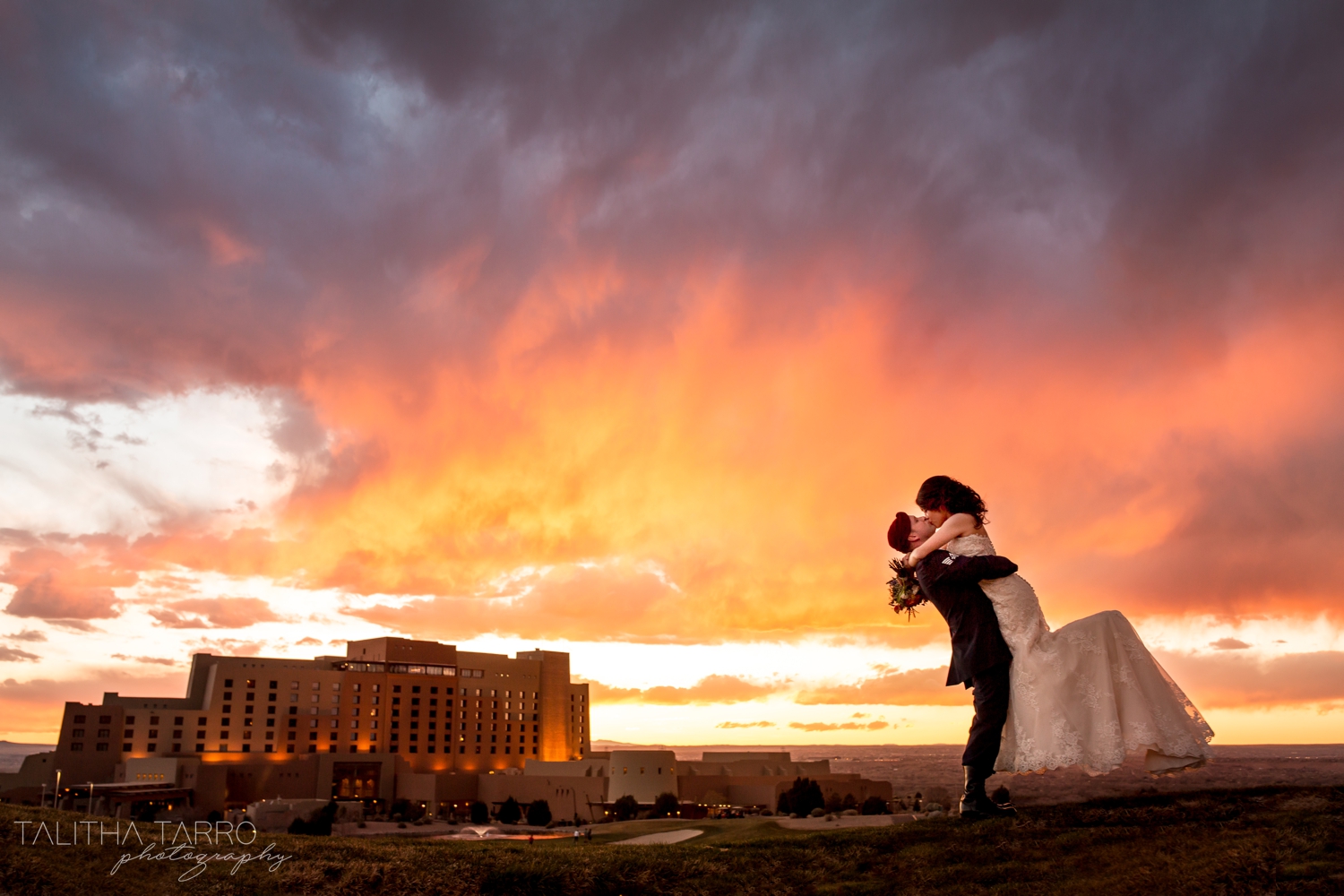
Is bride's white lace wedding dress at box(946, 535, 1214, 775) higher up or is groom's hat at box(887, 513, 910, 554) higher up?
groom's hat at box(887, 513, 910, 554)

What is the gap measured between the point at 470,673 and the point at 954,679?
388 feet

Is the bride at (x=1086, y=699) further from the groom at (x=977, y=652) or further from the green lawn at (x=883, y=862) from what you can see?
the green lawn at (x=883, y=862)

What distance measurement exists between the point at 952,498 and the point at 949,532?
640 millimetres

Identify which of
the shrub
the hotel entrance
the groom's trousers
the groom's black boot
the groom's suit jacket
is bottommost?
the shrub

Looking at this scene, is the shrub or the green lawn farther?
the shrub

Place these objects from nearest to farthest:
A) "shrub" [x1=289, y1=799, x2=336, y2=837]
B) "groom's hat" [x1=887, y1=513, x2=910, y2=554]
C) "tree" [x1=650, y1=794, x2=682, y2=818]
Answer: "groom's hat" [x1=887, y1=513, x2=910, y2=554]
"shrub" [x1=289, y1=799, x2=336, y2=837]
"tree" [x1=650, y1=794, x2=682, y2=818]

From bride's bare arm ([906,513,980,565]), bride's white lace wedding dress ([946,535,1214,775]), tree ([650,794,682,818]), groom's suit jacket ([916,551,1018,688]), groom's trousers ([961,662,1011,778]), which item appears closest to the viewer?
bride's white lace wedding dress ([946,535,1214,775])

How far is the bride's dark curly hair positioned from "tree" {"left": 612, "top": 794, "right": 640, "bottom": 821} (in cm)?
7352

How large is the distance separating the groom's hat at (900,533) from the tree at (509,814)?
262 feet

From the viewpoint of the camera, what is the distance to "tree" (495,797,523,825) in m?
81.8

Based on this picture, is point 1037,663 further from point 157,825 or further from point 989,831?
point 157,825

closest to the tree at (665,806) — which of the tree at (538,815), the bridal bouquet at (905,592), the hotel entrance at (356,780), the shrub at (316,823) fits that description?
the tree at (538,815)

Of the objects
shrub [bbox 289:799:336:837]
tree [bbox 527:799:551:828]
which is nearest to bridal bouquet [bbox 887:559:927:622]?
shrub [bbox 289:799:336:837]

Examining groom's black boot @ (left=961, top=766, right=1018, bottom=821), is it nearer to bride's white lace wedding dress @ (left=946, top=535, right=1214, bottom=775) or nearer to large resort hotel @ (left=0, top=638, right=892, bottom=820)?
bride's white lace wedding dress @ (left=946, top=535, right=1214, bottom=775)
